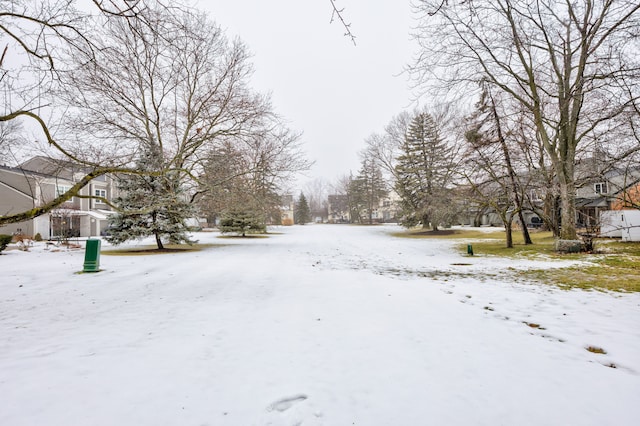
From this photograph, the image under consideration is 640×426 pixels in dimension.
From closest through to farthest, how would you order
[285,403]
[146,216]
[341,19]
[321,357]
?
[285,403]
[321,357]
[341,19]
[146,216]

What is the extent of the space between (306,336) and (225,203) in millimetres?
13612

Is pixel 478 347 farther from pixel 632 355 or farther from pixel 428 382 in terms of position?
pixel 632 355

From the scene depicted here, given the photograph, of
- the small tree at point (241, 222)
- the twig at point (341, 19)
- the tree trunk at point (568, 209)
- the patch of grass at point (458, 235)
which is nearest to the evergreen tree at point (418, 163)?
the patch of grass at point (458, 235)

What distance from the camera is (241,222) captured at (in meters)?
25.5

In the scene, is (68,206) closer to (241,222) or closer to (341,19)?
(241,222)

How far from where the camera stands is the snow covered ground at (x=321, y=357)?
215 cm

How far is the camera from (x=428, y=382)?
2516 mm

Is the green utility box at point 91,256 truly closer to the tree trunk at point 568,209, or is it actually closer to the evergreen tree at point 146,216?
the evergreen tree at point 146,216

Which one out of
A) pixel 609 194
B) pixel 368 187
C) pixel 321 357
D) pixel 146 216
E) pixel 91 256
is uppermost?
pixel 368 187

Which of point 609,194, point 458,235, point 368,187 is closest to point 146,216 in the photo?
point 609,194

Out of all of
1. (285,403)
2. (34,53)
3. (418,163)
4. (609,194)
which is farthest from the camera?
(418,163)

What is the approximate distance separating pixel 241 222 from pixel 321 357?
77.1 feet

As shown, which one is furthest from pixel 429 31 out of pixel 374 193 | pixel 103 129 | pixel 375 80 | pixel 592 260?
pixel 374 193

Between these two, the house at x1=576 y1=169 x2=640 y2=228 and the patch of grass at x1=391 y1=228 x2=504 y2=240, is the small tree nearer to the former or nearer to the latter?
the patch of grass at x1=391 y1=228 x2=504 y2=240
